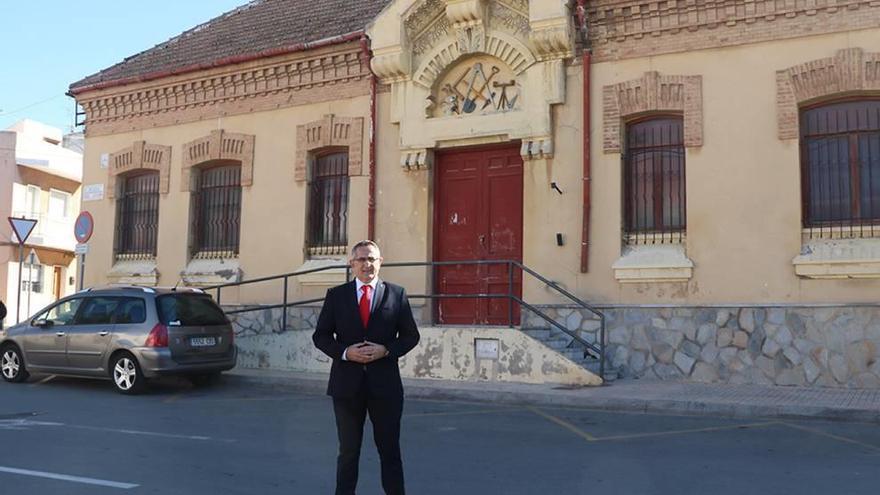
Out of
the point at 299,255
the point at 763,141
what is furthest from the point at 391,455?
the point at 299,255

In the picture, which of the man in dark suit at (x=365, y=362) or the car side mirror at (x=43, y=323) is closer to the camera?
the man in dark suit at (x=365, y=362)

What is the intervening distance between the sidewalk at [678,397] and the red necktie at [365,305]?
240 inches

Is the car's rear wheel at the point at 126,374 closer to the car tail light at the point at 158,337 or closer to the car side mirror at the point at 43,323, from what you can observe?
the car tail light at the point at 158,337

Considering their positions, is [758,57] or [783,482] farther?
[758,57]

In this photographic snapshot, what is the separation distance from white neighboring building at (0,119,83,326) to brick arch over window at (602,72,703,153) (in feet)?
87.7

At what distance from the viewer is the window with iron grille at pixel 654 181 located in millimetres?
12914

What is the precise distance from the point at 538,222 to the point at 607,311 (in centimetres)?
185

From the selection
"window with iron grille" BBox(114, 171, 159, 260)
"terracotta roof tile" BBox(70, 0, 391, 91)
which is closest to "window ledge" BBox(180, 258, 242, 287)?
"window with iron grille" BBox(114, 171, 159, 260)

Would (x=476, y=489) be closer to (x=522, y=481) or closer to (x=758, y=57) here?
(x=522, y=481)

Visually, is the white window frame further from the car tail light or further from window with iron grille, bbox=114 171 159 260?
the car tail light

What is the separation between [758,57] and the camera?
40.5 feet

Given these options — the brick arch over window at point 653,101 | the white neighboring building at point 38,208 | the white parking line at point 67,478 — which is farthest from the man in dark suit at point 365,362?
the white neighboring building at point 38,208

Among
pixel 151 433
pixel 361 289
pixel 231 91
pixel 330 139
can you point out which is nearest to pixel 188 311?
pixel 151 433

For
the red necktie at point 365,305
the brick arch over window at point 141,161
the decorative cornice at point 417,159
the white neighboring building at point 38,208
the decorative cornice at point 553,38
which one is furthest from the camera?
the white neighboring building at point 38,208
